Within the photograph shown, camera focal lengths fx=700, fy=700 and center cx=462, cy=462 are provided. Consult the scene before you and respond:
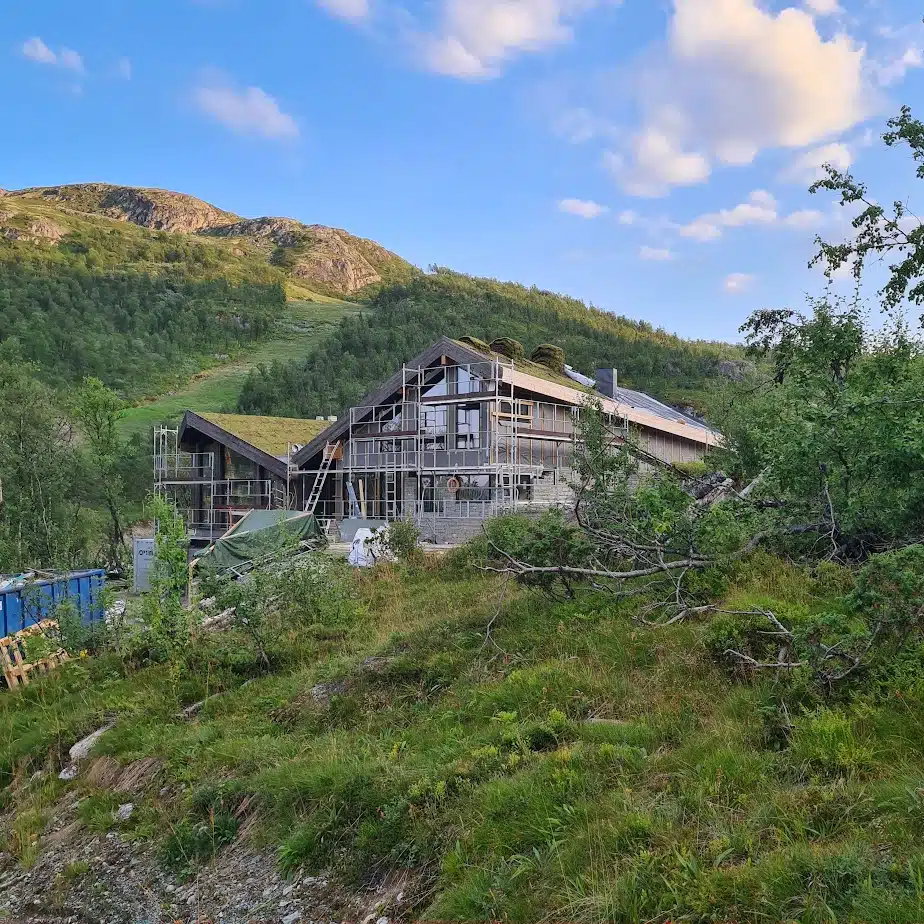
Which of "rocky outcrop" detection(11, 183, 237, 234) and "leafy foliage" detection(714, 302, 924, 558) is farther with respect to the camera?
"rocky outcrop" detection(11, 183, 237, 234)

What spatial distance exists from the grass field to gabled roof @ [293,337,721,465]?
20.0m

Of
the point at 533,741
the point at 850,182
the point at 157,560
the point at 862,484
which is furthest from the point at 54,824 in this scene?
the point at 850,182

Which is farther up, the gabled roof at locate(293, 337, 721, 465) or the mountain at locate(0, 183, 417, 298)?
the mountain at locate(0, 183, 417, 298)

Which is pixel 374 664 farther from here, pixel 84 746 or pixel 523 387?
pixel 523 387

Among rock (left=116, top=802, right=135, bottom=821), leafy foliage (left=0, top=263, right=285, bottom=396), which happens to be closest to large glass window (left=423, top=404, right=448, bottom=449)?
rock (left=116, top=802, right=135, bottom=821)

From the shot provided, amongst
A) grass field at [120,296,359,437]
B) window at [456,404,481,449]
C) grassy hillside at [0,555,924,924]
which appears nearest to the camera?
grassy hillside at [0,555,924,924]

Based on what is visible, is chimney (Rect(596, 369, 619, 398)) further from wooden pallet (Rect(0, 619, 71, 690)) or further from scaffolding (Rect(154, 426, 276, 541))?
wooden pallet (Rect(0, 619, 71, 690))

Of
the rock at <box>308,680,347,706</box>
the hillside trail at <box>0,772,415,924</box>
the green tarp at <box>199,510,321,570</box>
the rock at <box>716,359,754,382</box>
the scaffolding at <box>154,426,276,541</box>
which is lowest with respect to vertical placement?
the hillside trail at <box>0,772,415,924</box>

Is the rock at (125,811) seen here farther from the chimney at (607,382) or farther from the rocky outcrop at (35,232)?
the rocky outcrop at (35,232)

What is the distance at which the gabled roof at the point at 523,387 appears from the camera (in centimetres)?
2711

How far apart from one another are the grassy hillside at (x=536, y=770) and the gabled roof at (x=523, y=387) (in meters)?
17.4

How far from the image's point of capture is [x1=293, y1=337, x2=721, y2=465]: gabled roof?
2711 centimetres

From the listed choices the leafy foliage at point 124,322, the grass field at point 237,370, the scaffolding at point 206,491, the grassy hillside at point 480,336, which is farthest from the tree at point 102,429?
the leafy foliage at point 124,322

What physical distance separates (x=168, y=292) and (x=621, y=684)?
9795cm
